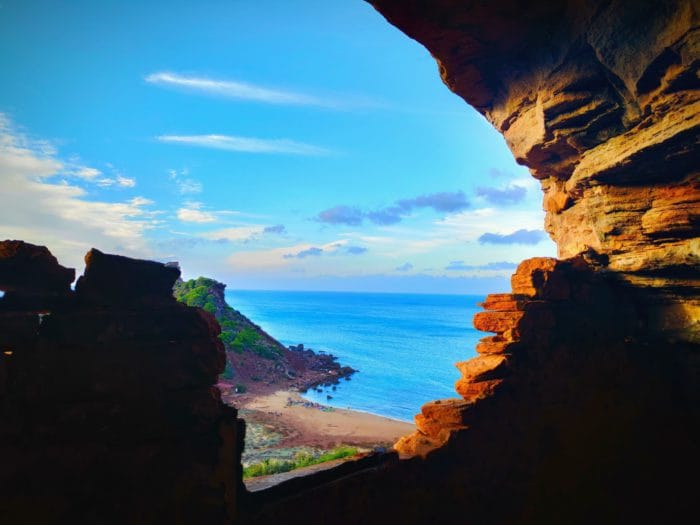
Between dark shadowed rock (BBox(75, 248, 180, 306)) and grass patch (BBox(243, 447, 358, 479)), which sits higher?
dark shadowed rock (BBox(75, 248, 180, 306))

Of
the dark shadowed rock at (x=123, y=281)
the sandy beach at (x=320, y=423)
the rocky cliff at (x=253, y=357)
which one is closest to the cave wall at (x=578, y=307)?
the dark shadowed rock at (x=123, y=281)

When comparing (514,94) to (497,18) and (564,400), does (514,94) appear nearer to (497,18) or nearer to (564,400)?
(497,18)

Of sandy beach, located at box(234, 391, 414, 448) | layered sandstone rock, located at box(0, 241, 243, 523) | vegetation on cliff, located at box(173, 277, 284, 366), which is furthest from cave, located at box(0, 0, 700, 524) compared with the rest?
vegetation on cliff, located at box(173, 277, 284, 366)

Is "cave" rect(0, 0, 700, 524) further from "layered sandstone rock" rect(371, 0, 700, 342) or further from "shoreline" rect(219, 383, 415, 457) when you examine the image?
"shoreline" rect(219, 383, 415, 457)

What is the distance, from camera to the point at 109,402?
5.75 metres

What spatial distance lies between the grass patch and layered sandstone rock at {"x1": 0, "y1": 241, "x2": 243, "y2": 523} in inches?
494

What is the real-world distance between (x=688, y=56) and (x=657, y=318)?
21.3ft

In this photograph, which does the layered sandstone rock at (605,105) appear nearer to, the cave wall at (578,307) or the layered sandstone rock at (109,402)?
the cave wall at (578,307)

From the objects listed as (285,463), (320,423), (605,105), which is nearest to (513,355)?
(605,105)

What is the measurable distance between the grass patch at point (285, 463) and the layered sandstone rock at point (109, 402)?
12560 mm

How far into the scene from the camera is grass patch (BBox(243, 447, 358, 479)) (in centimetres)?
1912

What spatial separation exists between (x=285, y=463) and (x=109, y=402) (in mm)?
18022

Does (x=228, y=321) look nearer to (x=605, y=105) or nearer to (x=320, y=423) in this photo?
(x=320, y=423)

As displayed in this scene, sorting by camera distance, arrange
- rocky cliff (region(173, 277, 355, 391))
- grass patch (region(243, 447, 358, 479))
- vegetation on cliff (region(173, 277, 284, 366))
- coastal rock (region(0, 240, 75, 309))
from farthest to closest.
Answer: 1. vegetation on cliff (region(173, 277, 284, 366))
2. rocky cliff (region(173, 277, 355, 391))
3. grass patch (region(243, 447, 358, 479))
4. coastal rock (region(0, 240, 75, 309))
